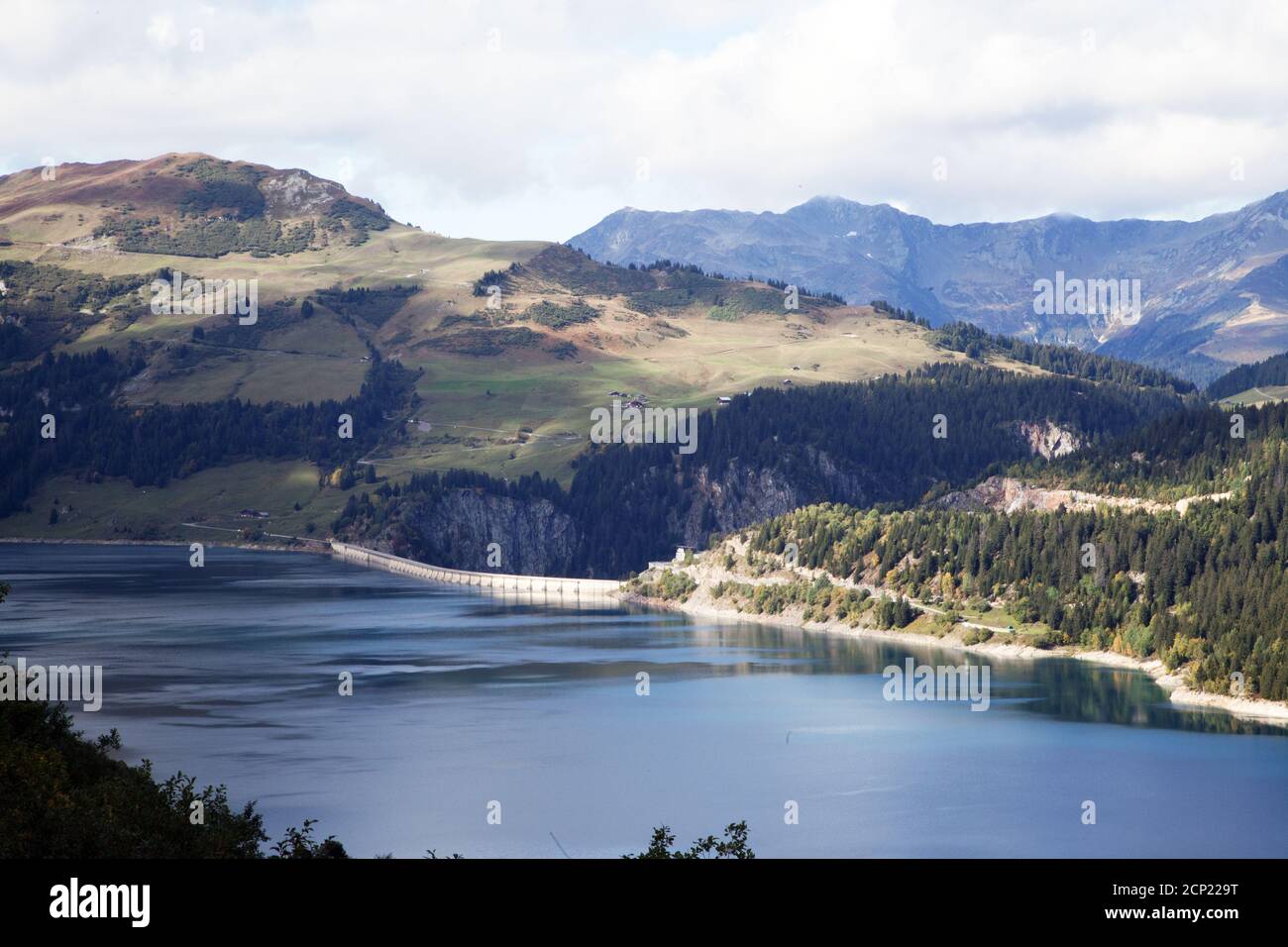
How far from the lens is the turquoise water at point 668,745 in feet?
258

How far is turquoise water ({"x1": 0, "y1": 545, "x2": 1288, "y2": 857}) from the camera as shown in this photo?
7875cm

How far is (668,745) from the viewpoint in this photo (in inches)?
4149

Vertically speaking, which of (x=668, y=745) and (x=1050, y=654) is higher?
(x=1050, y=654)

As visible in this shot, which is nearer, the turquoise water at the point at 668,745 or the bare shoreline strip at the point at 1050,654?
the turquoise water at the point at 668,745

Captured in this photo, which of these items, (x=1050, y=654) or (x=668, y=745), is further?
(x=1050, y=654)

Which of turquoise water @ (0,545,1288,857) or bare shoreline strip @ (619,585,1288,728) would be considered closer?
turquoise water @ (0,545,1288,857)

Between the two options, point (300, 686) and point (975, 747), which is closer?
point (975, 747)
